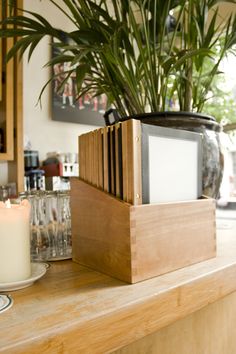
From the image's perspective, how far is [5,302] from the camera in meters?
0.38

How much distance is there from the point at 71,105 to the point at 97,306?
1.97 meters

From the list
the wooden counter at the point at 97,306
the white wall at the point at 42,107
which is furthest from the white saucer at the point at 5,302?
the white wall at the point at 42,107

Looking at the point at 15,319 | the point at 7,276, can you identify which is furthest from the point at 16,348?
the point at 7,276

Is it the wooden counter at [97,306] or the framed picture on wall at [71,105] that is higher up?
the framed picture on wall at [71,105]

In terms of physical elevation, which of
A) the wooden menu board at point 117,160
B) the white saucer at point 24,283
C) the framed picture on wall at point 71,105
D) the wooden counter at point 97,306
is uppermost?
the framed picture on wall at point 71,105

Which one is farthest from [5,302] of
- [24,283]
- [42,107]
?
[42,107]

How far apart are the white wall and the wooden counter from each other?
1.65 m

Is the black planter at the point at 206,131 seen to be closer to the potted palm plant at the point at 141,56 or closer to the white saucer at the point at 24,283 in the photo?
the potted palm plant at the point at 141,56

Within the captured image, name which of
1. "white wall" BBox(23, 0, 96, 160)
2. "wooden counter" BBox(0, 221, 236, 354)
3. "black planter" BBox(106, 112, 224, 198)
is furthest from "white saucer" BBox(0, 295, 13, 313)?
"white wall" BBox(23, 0, 96, 160)

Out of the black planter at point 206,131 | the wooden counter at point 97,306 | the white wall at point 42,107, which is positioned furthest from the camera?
the white wall at point 42,107

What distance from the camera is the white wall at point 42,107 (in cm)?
203

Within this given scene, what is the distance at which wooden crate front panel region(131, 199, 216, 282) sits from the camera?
1.51 feet

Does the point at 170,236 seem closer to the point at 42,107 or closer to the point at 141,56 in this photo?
the point at 141,56

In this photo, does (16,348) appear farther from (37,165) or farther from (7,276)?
(37,165)
